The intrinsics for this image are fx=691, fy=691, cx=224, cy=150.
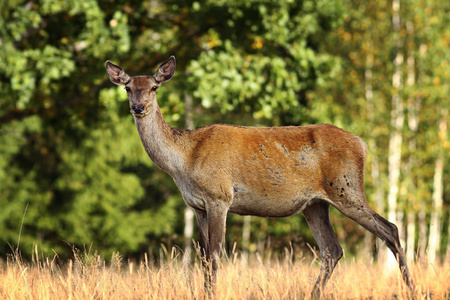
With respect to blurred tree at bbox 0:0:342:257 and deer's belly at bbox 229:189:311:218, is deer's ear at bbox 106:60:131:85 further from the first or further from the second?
blurred tree at bbox 0:0:342:257

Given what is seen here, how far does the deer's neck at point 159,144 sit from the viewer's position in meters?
6.87

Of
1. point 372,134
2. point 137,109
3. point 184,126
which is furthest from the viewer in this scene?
point 372,134

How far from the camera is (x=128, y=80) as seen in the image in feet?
22.8

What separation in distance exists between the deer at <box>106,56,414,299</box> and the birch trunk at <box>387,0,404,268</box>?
48.3ft

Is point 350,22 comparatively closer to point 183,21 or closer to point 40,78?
point 183,21

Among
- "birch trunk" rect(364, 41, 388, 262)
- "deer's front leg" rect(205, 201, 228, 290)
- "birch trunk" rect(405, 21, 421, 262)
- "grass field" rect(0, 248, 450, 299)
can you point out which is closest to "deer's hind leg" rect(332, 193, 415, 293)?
"grass field" rect(0, 248, 450, 299)

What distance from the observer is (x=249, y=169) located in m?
6.99

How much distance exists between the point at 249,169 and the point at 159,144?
3.09 feet

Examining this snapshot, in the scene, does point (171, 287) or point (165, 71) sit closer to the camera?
point (171, 287)

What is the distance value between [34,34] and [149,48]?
91.7 inches

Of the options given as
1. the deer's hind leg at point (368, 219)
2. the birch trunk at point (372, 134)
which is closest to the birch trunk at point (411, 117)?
the birch trunk at point (372, 134)

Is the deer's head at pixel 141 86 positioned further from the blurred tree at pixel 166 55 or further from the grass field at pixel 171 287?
the blurred tree at pixel 166 55

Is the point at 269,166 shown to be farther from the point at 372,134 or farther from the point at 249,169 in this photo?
the point at 372,134

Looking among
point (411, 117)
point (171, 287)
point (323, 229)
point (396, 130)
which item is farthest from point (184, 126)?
point (171, 287)
